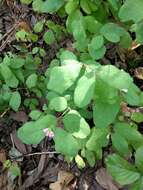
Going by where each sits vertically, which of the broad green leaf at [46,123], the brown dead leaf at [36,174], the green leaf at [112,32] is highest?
the green leaf at [112,32]

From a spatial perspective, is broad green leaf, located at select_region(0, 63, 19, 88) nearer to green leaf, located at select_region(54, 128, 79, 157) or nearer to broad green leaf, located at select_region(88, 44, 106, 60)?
broad green leaf, located at select_region(88, 44, 106, 60)

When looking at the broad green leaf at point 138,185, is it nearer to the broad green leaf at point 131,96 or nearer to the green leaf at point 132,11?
the broad green leaf at point 131,96

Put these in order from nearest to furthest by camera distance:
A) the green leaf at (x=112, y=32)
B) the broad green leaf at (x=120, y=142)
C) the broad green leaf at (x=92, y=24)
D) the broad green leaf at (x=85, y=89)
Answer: the broad green leaf at (x=85, y=89), the broad green leaf at (x=120, y=142), the green leaf at (x=112, y=32), the broad green leaf at (x=92, y=24)

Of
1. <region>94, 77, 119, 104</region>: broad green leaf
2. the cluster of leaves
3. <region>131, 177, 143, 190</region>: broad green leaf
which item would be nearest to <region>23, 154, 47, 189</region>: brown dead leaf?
the cluster of leaves

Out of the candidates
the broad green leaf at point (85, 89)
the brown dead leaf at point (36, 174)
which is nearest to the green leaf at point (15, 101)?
the brown dead leaf at point (36, 174)

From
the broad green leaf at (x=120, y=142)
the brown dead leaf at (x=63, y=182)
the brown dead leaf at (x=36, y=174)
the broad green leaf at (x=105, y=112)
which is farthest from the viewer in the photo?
the brown dead leaf at (x=36, y=174)

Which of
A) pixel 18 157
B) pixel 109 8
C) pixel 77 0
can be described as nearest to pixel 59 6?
pixel 77 0

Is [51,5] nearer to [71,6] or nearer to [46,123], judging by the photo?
[71,6]
